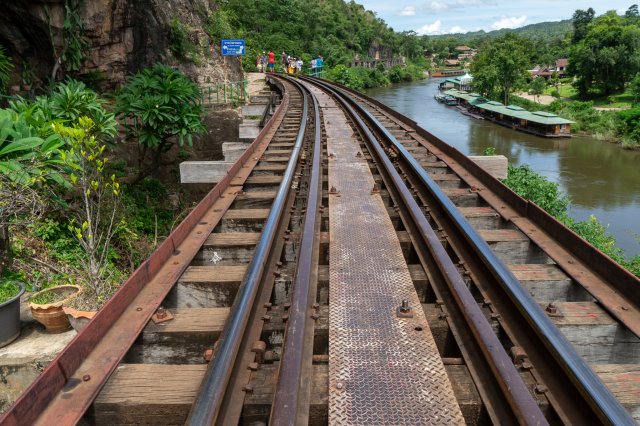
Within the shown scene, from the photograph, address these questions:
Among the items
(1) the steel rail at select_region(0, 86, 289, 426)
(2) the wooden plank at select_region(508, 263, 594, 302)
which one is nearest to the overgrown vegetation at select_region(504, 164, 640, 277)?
(2) the wooden plank at select_region(508, 263, 594, 302)

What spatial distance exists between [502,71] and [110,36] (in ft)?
141

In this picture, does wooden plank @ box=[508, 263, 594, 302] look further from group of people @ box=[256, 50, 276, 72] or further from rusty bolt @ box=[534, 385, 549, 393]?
group of people @ box=[256, 50, 276, 72]

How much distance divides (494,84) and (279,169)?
49423 mm

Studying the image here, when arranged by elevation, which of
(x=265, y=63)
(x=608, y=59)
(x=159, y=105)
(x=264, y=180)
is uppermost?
(x=608, y=59)

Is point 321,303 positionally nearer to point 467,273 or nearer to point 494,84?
point 467,273

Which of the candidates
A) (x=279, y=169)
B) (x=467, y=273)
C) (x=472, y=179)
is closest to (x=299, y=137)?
(x=279, y=169)

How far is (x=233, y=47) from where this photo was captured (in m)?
16.4

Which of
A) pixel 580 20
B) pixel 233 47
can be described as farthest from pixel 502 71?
pixel 580 20

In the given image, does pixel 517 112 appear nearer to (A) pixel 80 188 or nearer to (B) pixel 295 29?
(B) pixel 295 29

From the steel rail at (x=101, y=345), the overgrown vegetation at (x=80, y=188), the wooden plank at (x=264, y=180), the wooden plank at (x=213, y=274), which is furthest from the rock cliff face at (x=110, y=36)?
the wooden plank at (x=213, y=274)

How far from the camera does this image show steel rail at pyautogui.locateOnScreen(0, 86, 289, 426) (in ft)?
6.03

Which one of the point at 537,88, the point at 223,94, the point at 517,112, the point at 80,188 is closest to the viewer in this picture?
the point at 80,188

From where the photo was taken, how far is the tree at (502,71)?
45.6m

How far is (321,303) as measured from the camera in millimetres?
2969
